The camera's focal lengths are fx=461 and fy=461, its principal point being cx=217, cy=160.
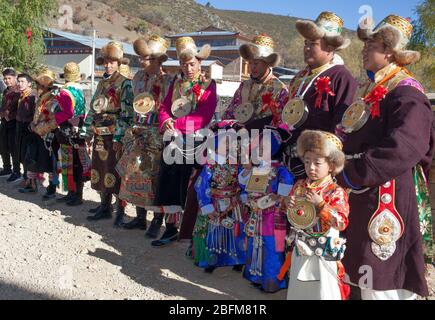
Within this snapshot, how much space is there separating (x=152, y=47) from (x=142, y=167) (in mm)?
1389

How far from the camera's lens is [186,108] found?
4.82 m

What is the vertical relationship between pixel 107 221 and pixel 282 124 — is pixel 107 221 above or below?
below

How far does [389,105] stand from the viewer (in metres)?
2.75

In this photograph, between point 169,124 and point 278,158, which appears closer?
point 278,158

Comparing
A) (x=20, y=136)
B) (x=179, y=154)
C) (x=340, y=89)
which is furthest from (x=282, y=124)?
(x=20, y=136)

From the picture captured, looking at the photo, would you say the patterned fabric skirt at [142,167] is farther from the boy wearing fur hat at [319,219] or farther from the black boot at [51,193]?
the boy wearing fur hat at [319,219]

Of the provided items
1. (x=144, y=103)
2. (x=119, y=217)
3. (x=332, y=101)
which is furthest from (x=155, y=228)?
(x=332, y=101)

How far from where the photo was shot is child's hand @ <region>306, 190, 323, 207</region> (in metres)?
2.81

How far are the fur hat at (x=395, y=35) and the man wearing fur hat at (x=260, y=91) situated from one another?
1198mm

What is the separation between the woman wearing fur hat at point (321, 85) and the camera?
3354 mm

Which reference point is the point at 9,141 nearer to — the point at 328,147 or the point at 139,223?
the point at 139,223

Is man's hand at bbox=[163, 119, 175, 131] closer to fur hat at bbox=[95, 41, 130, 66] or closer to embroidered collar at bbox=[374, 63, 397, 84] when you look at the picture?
fur hat at bbox=[95, 41, 130, 66]

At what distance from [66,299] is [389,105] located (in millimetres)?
2707

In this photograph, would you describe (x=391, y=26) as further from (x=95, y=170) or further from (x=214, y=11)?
(x=214, y=11)
